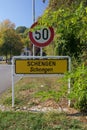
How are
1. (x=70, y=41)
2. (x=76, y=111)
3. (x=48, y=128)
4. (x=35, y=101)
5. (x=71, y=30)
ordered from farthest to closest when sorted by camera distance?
(x=70, y=41) → (x=35, y=101) → (x=76, y=111) → (x=48, y=128) → (x=71, y=30)

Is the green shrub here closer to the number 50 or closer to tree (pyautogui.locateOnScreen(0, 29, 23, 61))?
the number 50

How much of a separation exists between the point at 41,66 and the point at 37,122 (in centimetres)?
257

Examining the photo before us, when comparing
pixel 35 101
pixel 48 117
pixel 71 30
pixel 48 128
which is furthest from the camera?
pixel 35 101

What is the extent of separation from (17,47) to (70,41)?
6247 centimetres

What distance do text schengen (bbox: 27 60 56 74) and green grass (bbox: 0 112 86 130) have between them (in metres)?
1.67

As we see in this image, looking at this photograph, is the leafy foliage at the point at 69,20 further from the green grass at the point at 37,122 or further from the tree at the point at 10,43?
the tree at the point at 10,43

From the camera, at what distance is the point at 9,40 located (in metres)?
77.2

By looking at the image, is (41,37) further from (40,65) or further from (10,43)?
(10,43)

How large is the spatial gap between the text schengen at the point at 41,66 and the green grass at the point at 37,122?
1668 mm

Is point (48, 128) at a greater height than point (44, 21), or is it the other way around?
point (44, 21)

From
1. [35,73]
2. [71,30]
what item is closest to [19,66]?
[35,73]

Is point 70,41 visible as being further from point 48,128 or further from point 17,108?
point 48,128

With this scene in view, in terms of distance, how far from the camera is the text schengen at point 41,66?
31.8 ft

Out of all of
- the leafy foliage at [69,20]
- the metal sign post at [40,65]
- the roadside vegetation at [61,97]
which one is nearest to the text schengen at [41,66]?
the metal sign post at [40,65]
